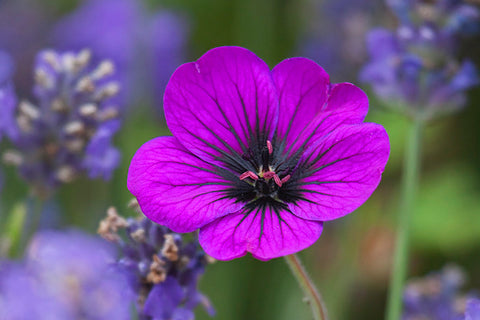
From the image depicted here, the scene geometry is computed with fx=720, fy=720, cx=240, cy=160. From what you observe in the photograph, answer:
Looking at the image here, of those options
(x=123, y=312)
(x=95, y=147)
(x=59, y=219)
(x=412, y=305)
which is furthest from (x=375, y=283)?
(x=123, y=312)

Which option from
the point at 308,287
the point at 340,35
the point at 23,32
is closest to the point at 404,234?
the point at 308,287

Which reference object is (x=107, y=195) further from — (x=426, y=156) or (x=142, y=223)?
(x=426, y=156)

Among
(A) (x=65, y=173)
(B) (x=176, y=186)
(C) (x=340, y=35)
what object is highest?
(C) (x=340, y=35)

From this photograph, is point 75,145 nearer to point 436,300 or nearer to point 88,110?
point 88,110

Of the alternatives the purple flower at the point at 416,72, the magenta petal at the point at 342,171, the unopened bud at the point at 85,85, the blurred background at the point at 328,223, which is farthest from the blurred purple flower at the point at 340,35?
the magenta petal at the point at 342,171

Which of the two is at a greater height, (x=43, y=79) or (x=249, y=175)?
(x=43, y=79)

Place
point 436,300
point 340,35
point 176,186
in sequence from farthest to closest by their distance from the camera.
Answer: point 340,35 → point 436,300 → point 176,186

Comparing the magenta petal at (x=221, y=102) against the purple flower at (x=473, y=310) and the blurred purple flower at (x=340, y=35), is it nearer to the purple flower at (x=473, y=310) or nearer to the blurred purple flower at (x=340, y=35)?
the purple flower at (x=473, y=310)
